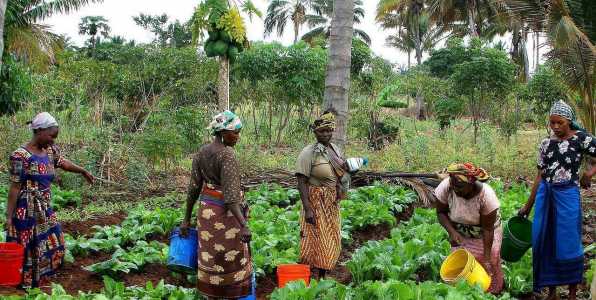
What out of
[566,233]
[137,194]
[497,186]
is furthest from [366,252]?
[137,194]

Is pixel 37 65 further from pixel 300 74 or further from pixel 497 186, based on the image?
pixel 497 186

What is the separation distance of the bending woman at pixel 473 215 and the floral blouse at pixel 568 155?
570 mm

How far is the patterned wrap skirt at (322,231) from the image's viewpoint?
17.0 feet

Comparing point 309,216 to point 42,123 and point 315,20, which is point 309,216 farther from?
point 315,20

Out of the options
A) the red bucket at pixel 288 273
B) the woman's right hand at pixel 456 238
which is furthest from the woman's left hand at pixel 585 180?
the red bucket at pixel 288 273

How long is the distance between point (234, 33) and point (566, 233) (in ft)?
24.9

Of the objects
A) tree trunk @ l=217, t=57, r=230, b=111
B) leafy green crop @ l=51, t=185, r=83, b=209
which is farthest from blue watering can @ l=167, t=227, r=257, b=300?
tree trunk @ l=217, t=57, r=230, b=111

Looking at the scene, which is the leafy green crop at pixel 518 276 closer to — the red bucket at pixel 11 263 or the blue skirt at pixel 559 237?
the blue skirt at pixel 559 237

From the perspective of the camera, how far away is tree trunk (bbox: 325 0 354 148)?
8.18m

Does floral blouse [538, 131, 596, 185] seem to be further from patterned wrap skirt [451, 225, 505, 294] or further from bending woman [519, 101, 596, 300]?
patterned wrap skirt [451, 225, 505, 294]

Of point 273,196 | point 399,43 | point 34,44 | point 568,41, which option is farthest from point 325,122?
point 399,43

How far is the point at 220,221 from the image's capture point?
415cm

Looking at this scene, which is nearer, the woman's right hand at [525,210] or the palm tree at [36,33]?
the woman's right hand at [525,210]

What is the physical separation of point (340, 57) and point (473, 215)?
4.01 meters
